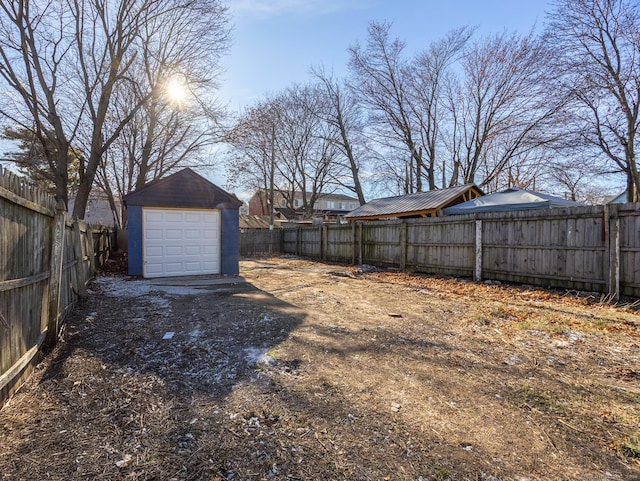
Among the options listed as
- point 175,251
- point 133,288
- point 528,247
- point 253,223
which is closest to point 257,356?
point 133,288

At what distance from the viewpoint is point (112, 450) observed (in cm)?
200

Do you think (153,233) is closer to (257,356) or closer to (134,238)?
(134,238)

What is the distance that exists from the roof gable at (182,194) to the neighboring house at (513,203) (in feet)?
27.2

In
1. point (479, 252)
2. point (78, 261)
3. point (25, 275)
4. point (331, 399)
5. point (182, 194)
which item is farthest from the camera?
point (182, 194)

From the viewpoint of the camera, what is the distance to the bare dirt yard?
1900 millimetres

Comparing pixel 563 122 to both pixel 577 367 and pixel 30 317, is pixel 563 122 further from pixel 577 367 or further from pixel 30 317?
pixel 30 317

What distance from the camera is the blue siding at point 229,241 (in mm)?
10141

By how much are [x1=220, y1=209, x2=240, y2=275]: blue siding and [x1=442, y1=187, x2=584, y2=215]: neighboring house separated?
8041 mm

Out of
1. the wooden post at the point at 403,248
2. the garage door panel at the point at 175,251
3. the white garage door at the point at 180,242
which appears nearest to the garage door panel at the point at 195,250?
the white garage door at the point at 180,242

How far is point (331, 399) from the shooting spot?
104 inches

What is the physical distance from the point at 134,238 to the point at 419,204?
10577mm

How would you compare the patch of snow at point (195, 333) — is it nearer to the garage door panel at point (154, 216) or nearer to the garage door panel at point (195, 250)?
the garage door panel at point (195, 250)

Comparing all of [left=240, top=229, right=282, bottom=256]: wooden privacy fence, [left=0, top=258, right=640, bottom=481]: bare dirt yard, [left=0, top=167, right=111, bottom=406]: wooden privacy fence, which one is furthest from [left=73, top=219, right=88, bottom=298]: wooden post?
[left=240, top=229, right=282, bottom=256]: wooden privacy fence

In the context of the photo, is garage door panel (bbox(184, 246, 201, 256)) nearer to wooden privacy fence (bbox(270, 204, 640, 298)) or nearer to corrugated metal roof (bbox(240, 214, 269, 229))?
wooden privacy fence (bbox(270, 204, 640, 298))
